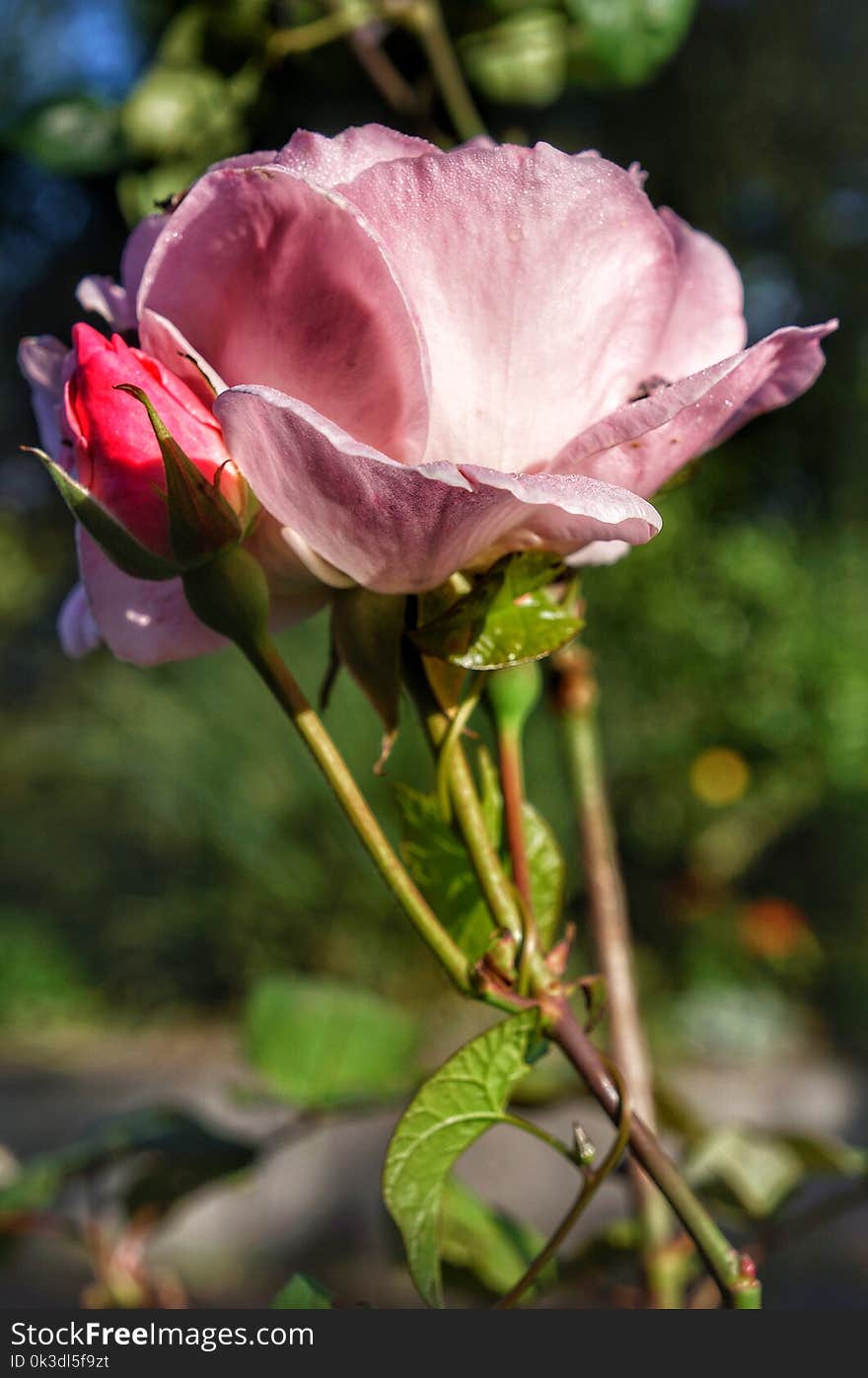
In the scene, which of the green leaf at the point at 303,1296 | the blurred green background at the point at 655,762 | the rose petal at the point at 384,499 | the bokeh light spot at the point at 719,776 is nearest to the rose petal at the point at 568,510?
the rose petal at the point at 384,499

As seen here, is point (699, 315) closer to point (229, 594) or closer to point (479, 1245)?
point (229, 594)

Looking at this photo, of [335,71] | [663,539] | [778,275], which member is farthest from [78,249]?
[335,71]

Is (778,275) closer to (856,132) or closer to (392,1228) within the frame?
(856,132)

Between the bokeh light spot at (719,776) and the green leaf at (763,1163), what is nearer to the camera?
the green leaf at (763,1163)

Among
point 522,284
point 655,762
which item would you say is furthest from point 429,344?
point 655,762

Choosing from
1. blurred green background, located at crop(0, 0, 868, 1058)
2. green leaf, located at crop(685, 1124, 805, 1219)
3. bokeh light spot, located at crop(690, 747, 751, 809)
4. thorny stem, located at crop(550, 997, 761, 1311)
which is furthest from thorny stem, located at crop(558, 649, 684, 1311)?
bokeh light spot, located at crop(690, 747, 751, 809)

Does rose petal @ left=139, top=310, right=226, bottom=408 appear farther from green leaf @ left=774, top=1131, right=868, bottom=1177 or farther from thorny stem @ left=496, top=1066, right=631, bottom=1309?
green leaf @ left=774, top=1131, right=868, bottom=1177

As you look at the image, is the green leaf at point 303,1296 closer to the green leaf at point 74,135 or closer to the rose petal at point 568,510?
the rose petal at point 568,510
